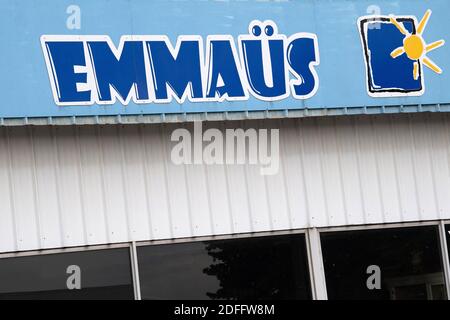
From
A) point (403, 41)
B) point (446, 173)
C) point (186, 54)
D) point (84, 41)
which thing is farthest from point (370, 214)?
point (84, 41)

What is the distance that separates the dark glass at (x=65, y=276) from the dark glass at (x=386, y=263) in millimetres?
2360

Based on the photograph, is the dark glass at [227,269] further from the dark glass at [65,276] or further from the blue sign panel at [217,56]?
the blue sign panel at [217,56]

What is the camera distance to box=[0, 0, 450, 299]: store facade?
886cm

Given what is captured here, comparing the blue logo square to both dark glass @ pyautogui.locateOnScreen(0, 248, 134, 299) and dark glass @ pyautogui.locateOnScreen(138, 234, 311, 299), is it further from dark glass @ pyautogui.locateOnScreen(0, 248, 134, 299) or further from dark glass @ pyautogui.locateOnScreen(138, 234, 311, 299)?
dark glass @ pyautogui.locateOnScreen(0, 248, 134, 299)

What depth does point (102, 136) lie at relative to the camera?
9.23m

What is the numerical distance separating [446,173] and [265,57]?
267 cm

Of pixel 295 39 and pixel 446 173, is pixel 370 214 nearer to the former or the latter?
pixel 446 173

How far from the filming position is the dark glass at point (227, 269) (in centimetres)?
920

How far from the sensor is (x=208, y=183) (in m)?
9.48

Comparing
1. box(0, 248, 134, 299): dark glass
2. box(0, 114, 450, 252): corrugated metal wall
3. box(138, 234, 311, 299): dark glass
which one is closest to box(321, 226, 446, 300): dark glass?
box(0, 114, 450, 252): corrugated metal wall

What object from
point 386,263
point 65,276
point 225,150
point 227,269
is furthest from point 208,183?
point 386,263

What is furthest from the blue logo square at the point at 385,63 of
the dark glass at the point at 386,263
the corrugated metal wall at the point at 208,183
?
the dark glass at the point at 386,263

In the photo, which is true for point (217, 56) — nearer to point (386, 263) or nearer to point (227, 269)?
point (227, 269)

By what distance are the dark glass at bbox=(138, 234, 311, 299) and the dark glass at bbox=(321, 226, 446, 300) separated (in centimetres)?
37
